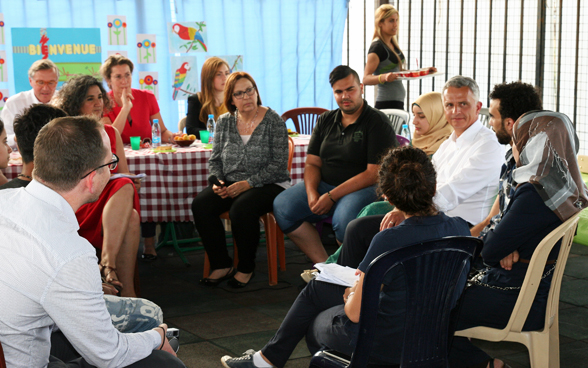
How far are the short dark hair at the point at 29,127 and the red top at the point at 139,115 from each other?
1686 mm

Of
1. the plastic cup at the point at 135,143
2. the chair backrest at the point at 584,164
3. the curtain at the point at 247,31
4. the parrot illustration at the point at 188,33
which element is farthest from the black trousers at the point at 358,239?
the parrot illustration at the point at 188,33

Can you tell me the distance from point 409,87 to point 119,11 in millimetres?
2988

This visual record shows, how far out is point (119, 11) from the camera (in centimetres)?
538

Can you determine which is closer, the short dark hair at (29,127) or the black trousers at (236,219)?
the short dark hair at (29,127)

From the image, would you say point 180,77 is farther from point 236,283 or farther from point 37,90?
point 236,283

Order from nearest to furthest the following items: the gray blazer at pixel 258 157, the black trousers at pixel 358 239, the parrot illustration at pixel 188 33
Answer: the black trousers at pixel 358 239
the gray blazer at pixel 258 157
the parrot illustration at pixel 188 33

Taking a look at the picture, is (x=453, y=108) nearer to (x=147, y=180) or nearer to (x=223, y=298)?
(x=223, y=298)

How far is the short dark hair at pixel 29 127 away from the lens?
229 cm

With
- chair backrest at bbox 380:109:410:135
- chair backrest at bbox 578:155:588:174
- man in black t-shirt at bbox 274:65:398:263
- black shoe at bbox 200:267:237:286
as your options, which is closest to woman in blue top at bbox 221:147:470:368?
man in black t-shirt at bbox 274:65:398:263

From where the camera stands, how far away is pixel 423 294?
1620 mm

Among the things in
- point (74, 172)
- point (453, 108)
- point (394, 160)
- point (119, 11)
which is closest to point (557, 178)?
point (394, 160)

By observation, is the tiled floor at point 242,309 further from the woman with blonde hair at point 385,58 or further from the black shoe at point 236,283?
the woman with blonde hair at point 385,58

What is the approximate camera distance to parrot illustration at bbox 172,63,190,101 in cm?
559

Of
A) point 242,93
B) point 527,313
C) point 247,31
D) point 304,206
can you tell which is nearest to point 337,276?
point 527,313
